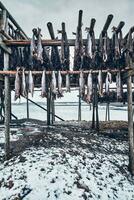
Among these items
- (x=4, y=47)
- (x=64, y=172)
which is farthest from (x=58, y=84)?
(x=64, y=172)

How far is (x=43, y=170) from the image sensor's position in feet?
24.6

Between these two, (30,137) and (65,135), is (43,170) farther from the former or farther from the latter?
(65,135)

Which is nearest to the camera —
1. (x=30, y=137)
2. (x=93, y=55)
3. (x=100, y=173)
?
(x=100, y=173)

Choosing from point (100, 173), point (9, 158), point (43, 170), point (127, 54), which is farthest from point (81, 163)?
point (127, 54)

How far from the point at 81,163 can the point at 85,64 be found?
3.43 m

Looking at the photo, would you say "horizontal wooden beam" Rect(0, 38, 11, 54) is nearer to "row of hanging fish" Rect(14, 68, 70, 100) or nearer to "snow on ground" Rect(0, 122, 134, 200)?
"row of hanging fish" Rect(14, 68, 70, 100)

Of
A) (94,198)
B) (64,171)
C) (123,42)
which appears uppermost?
(123,42)

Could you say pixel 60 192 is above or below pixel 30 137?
below

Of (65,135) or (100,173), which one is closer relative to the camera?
(100,173)

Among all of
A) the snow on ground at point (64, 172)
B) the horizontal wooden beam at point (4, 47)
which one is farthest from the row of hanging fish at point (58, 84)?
the snow on ground at point (64, 172)

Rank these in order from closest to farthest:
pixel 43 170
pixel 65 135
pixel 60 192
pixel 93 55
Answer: pixel 60 192, pixel 43 170, pixel 93 55, pixel 65 135

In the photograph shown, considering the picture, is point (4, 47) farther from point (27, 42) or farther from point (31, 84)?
point (31, 84)

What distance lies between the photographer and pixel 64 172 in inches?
294

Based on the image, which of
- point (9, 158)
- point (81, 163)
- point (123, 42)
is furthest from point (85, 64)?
point (9, 158)
